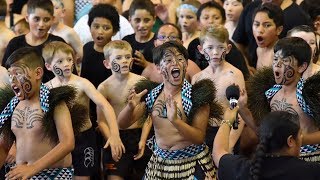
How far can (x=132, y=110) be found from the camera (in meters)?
5.00

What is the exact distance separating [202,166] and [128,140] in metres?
1.01

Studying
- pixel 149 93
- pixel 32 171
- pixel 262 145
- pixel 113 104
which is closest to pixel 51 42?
pixel 113 104

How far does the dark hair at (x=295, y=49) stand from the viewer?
15.7 ft

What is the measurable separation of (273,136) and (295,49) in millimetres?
1077

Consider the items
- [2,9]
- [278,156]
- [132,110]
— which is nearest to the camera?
[278,156]

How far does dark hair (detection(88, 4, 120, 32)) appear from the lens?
6465mm

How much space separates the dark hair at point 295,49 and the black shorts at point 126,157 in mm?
Answer: 1403

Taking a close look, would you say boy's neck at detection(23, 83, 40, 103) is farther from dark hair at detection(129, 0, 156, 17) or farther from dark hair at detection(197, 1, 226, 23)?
dark hair at detection(197, 1, 226, 23)

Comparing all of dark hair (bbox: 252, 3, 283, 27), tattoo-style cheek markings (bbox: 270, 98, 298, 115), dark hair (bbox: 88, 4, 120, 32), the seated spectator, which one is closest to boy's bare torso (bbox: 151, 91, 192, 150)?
tattoo-style cheek markings (bbox: 270, 98, 298, 115)

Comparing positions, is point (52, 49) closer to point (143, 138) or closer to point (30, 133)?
point (143, 138)

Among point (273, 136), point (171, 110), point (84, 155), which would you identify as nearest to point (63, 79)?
point (84, 155)

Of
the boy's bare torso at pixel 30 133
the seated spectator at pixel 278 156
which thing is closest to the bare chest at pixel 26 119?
the boy's bare torso at pixel 30 133

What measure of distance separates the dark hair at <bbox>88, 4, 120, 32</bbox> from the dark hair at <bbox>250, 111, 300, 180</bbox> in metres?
2.81

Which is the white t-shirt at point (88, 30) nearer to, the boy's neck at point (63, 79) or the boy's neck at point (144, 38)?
the boy's neck at point (144, 38)
